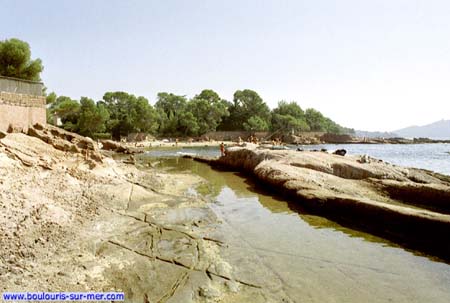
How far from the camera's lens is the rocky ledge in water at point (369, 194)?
977 cm

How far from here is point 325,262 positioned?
809cm

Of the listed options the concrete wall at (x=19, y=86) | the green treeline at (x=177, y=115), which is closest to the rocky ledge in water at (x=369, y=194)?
the concrete wall at (x=19, y=86)

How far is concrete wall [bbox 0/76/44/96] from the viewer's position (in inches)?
688

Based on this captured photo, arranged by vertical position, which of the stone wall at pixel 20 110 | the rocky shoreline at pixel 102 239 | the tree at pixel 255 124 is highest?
the tree at pixel 255 124

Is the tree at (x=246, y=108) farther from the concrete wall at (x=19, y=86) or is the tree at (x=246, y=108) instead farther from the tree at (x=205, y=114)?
the concrete wall at (x=19, y=86)

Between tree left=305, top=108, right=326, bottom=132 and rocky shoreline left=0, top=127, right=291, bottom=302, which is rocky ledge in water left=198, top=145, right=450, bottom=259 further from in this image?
tree left=305, top=108, right=326, bottom=132

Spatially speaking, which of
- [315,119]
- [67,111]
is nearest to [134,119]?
[67,111]

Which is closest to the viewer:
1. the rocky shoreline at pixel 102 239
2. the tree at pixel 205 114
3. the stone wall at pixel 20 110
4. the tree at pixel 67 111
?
the rocky shoreline at pixel 102 239

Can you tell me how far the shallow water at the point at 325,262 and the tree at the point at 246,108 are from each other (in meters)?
93.6

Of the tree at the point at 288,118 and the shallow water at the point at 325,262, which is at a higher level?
the tree at the point at 288,118

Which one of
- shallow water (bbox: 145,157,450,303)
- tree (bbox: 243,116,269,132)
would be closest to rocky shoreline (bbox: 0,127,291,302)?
shallow water (bbox: 145,157,450,303)

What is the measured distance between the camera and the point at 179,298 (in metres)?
5.91

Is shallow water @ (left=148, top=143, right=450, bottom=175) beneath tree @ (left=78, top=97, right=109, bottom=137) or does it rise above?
beneath

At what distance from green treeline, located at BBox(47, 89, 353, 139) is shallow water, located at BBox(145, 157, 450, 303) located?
44966mm
